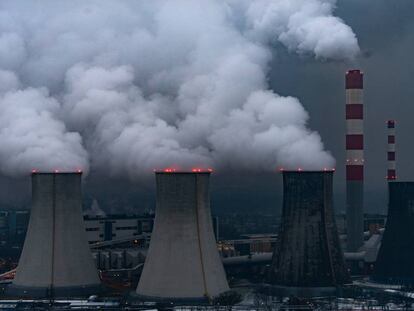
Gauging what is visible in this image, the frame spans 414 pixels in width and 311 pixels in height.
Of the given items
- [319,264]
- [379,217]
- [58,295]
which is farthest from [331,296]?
[379,217]

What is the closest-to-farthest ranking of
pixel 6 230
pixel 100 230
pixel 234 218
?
pixel 100 230
pixel 6 230
pixel 234 218

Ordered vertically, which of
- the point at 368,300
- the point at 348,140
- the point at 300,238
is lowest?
the point at 368,300

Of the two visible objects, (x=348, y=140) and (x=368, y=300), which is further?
(x=348, y=140)

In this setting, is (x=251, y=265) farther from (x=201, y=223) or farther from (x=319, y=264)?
(x=201, y=223)

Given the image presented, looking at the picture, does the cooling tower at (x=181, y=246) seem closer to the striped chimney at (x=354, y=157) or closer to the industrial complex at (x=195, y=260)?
the industrial complex at (x=195, y=260)

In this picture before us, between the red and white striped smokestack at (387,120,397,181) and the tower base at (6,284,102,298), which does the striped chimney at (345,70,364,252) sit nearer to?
the red and white striped smokestack at (387,120,397,181)

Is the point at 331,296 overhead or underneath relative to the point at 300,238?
underneath

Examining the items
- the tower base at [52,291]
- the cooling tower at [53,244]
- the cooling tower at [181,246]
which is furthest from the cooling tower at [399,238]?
the cooling tower at [53,244]

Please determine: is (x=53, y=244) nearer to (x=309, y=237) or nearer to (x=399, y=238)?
(x=309, y=237)
